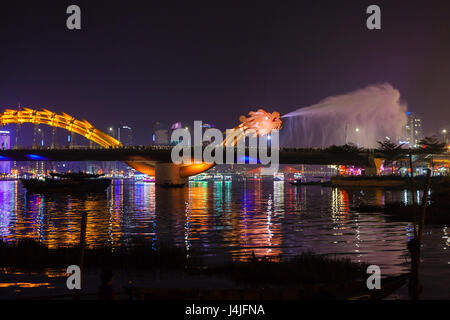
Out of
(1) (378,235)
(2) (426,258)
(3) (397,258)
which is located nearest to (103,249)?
(3) (397,258)

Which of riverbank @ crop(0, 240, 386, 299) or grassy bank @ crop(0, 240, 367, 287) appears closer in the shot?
riverbank @ crop(0, 240, 386, 299)

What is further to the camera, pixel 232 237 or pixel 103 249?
pixel 232 237

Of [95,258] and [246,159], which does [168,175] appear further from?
[95,258]

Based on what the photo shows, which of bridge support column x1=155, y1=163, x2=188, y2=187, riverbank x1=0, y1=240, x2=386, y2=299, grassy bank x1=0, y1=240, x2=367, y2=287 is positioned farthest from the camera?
bridge support column x1=155, y1=163, x2=188, y2=187

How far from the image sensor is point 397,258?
27.0 meters

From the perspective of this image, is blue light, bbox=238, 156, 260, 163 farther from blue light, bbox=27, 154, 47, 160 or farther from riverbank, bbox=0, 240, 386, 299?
riverbank, bbox=0, 240, 386, 299

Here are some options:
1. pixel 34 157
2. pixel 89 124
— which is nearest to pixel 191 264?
pixel 34 157

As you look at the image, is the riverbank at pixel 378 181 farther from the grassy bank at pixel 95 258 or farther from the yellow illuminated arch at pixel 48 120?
the grassy bank at pixel 95 258

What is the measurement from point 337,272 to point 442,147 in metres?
152

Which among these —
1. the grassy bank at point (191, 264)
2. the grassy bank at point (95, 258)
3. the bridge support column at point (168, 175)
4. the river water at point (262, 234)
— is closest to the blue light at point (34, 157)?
the bridge support column at point (168, 175)

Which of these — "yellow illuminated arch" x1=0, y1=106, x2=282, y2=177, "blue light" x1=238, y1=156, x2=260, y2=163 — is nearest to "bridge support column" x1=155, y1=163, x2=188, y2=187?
"yellow illuminated arch" x1=0, y1=106, x2=282, y2=177

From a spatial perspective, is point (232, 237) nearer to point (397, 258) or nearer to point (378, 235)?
point (378, 235)

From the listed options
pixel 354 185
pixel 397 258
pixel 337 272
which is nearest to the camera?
pixel 337 272

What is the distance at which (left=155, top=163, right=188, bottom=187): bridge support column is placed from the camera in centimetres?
14562
